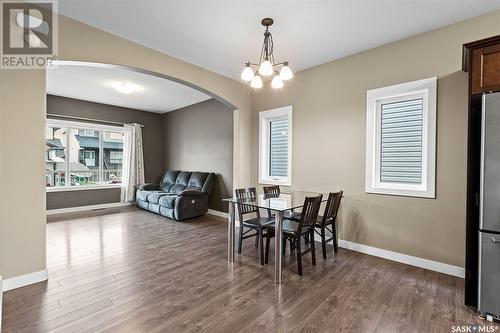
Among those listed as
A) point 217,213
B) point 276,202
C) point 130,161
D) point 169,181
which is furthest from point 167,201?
point 276,202

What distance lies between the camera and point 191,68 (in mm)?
3727

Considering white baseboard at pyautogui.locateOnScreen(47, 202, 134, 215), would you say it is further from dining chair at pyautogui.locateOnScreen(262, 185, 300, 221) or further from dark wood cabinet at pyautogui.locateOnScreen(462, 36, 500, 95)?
dark wood cabinet at pyautogui.locateOnScreen(462, 36, 500, 95)

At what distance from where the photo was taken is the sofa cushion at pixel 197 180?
18.9 feet

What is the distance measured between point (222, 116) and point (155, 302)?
13.9 ft

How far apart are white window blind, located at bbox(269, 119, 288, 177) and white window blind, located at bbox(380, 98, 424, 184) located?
1600 millimetres

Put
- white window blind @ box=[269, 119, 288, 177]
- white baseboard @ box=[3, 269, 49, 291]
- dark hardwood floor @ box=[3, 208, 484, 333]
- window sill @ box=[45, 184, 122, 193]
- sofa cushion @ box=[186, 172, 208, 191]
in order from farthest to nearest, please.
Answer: sofa cushion @ box=[186, 172, 208, 191] < window sill @ box=[45, 184, 122, 193] < white window blind @ box=[269, 119, 288, 177] < white baseboard @ box=[3, 269, 49, 291] < dark hardwood floor @ box=[3, 208, 484, 333]

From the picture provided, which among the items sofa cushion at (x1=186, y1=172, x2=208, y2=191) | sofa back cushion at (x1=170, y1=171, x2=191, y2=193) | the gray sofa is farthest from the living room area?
sofa back cushion at (x1=170, y1=171, x2=191, y2=193)

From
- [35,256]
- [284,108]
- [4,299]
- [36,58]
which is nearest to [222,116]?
[284,108]

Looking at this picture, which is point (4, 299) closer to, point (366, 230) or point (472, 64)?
point (366, 230)

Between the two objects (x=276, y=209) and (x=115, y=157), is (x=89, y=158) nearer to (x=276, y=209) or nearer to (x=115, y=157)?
(x=115, y=157)

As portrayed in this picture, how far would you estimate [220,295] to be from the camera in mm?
2248

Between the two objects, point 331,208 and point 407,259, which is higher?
point 331,208

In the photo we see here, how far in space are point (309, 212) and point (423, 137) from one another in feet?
5.44

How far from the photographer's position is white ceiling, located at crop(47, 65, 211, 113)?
4.20m
